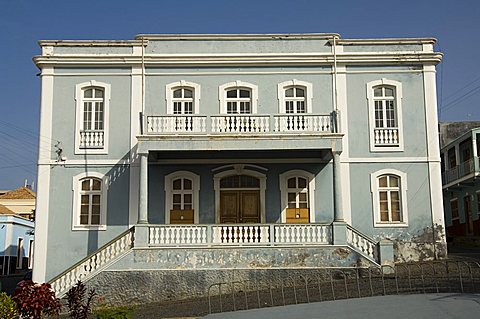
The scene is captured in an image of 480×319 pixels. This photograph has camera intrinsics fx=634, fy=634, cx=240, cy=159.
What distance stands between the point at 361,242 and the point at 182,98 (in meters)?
8.50

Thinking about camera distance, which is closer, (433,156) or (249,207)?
(433,156)

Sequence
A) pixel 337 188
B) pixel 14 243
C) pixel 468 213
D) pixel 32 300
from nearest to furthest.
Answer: pixel 32 300, pixel 337 188, pixel 468 213, pixel 14 243

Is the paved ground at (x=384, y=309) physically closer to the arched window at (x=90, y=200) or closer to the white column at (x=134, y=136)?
the white column at (x=134, y=136)

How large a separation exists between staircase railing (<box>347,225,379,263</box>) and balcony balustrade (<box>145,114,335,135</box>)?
11.8 feet

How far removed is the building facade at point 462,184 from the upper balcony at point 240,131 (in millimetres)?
15230

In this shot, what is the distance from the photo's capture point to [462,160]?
119ft

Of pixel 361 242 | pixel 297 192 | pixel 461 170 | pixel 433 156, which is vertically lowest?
pixel 361 242

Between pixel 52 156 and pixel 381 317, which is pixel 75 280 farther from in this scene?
pixel 381 317

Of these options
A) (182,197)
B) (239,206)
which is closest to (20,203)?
(182,197)

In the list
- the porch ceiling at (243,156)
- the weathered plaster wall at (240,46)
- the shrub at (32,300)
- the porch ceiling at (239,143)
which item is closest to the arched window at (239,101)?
the weathered plaster wall at (240,46)

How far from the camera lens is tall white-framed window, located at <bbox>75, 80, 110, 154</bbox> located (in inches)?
917

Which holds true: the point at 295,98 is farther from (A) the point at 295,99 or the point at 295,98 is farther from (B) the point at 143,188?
(B) the point at 143,188

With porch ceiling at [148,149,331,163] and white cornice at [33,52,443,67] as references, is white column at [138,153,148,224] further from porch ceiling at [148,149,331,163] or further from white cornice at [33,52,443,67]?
white cornice at [33,52,443,67]

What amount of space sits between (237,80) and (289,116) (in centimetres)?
296
